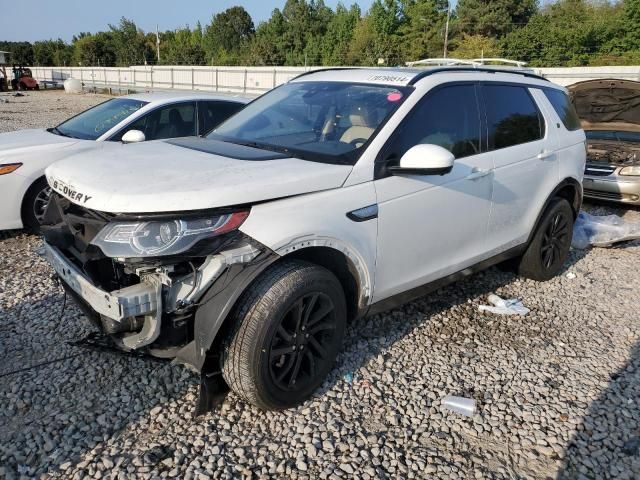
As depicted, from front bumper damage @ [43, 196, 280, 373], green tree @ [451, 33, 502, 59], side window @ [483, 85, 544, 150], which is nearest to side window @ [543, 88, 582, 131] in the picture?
side window @ [483, 85, 544, 150]

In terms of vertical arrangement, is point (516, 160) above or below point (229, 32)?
below

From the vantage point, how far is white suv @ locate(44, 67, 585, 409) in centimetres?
246

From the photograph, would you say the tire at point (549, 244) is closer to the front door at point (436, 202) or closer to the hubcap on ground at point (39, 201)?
the front door at point (436, 202)

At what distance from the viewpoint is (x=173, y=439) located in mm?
2688

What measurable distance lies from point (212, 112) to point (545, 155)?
4052 mm

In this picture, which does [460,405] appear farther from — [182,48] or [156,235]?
[182,48]

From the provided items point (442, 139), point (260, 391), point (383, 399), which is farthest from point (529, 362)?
point (260, 391)

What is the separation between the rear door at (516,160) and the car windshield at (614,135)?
15.3 feet

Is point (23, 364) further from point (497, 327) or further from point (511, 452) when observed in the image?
point (497, 327)

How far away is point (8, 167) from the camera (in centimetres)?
510

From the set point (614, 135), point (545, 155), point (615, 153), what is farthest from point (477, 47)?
point (545, 155)

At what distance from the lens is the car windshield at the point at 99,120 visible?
19.6 ft

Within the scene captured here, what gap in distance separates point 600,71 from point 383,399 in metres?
21.8

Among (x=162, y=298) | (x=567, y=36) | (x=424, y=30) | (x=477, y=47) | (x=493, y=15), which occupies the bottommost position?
(x=162, y=298)
